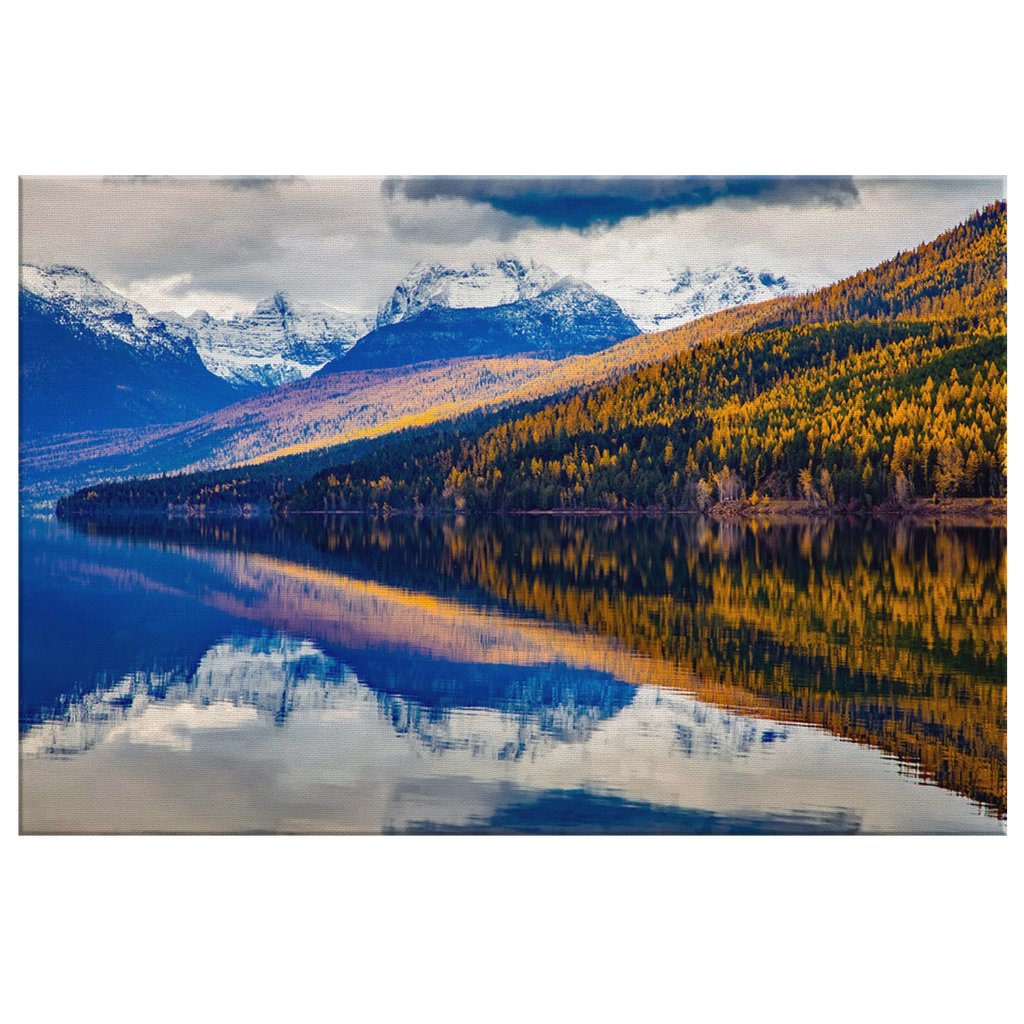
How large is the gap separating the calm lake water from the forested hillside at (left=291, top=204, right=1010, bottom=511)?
3846 cm

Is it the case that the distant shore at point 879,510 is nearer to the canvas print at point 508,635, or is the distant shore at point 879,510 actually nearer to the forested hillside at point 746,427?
the forested hillside at point 746,427

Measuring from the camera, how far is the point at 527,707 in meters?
19.6

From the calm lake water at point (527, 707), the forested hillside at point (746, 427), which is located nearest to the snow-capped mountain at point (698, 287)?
Answer: the forested hillside at point (746, 427)

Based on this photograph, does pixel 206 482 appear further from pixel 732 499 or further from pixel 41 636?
pixel 41 636

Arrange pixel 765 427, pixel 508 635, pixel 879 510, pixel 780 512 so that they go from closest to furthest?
pixel 508 635 < pixel 879 510 < pixel 780 512 < pixel 765 427

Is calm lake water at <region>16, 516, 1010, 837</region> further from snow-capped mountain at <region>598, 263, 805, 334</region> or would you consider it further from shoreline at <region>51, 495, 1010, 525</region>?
shoreline at <region>51, 495, 1010, 525</region>

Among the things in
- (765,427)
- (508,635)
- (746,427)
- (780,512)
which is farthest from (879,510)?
(508,635)

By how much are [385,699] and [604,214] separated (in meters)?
10.2

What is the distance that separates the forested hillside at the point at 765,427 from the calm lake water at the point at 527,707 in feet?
126

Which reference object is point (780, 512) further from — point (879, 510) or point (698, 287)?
point (698, 287)

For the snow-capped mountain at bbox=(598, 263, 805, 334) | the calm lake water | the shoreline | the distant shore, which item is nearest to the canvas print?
the calm lake water

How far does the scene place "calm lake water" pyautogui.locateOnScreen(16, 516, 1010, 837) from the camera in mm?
14648

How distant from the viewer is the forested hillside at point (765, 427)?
3297 inches

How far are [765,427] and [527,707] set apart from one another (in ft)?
314
